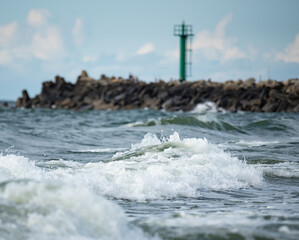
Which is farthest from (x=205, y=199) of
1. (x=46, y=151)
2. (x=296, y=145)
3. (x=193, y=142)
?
(x=296, y=145)

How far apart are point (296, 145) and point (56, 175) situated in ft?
23.9

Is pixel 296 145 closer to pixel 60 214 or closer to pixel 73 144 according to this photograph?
pixel 73 144

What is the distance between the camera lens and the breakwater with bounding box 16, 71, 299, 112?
41406mm

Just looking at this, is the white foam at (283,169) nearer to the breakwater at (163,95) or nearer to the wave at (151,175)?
the wave at (151,175)

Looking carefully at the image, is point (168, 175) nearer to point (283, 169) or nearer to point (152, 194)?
point (152, 194)

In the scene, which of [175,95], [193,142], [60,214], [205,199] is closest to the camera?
[60,214]

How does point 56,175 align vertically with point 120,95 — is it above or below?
below

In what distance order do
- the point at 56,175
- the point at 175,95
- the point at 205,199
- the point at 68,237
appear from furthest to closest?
1. the point at 175,95
2. the point at 56,175
3. the point at 205,199
4. the point at 68,237

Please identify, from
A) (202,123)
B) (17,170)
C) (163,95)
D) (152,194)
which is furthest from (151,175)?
(163,95)

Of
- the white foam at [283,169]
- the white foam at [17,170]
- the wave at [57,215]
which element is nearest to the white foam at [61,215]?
the wave at [57,215]

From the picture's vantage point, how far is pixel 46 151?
10.7 meters

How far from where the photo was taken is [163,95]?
47469 mm

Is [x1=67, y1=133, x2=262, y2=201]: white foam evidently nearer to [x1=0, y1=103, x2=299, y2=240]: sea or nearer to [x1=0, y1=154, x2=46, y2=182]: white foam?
[x1=0, y1=103, x2=299, y2=240]: sea

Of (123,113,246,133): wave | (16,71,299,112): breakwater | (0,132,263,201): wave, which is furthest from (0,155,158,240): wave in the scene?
(16,71,299,112): breakwater
